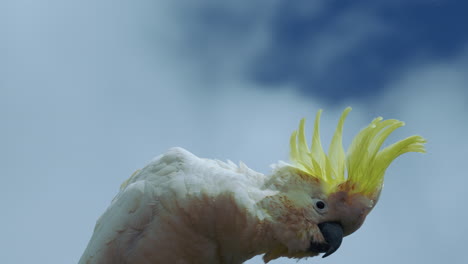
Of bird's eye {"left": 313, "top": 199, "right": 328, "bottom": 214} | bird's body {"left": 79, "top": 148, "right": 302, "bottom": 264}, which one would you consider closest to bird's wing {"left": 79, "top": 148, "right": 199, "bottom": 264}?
bird's body {"left": 79, "top": 148, "right": 302, "bottom": 264}

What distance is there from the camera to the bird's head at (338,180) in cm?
375

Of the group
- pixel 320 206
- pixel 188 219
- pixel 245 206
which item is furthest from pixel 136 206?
pixel 320 206

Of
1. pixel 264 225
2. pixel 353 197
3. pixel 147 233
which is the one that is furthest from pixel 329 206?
pixel 147 233

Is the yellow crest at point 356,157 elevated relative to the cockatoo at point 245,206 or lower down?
elevated

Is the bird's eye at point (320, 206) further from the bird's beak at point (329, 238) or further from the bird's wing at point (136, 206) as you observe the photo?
the bird's wing at point (136, 206)

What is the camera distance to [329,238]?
12.3ft

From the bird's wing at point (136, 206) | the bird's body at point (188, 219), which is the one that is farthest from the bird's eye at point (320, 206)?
the bird's wing at point (136, 206)

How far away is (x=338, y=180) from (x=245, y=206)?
2.46 ft

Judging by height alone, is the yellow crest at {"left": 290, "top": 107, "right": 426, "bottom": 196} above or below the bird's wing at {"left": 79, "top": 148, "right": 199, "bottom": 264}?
above

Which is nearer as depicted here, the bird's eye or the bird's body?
the bird's body

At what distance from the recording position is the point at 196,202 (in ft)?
11.9

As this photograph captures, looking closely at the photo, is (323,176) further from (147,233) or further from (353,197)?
(147,233)

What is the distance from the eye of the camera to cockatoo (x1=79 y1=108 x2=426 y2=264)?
144 inches

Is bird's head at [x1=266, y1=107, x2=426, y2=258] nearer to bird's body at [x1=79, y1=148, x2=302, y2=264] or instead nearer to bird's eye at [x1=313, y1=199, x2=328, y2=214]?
bird's eye at [x1=313, y1=199, x2=328, y2=214]
